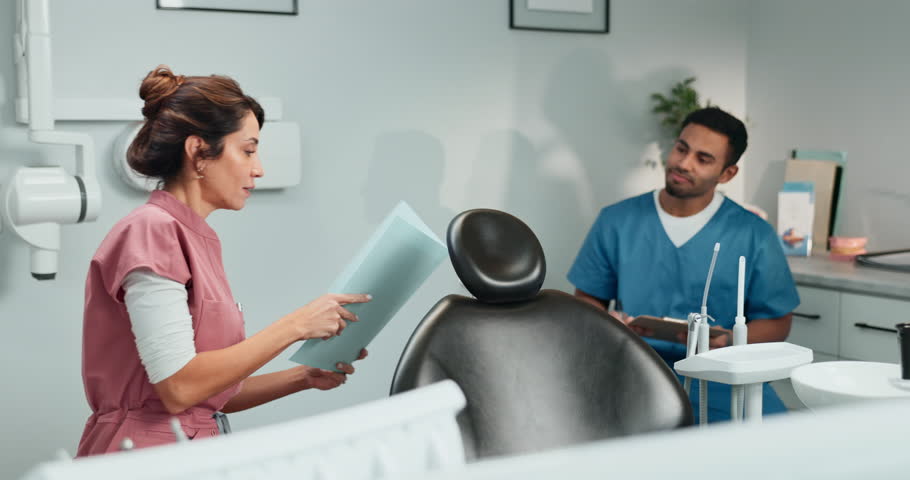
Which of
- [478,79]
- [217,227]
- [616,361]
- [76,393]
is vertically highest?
[478,79]

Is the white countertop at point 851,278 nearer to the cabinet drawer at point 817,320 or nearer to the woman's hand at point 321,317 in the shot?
the cabinet drawer at point 817,320

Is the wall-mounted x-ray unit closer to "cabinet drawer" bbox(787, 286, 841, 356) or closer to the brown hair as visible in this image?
the brown hair

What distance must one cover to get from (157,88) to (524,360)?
744 mm

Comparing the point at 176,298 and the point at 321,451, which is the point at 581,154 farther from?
the point at 321,451

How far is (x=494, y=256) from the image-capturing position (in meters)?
1.46

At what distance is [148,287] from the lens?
136 centimetres

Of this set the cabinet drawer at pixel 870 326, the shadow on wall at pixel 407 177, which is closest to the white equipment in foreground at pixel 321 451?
the shadow on wall at pixel 407 177

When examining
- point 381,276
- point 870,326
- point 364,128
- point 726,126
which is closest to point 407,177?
point 364,128

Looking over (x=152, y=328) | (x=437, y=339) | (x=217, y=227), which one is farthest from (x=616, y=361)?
(x=217, y=227)

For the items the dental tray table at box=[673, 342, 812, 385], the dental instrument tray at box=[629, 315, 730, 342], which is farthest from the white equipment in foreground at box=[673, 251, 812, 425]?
the dental instrument tray at box=[629, 315, 730, 342]

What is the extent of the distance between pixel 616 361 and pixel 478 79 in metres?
1.24

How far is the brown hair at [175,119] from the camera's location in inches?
58.0

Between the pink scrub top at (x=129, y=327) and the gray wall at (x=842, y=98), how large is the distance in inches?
82.1

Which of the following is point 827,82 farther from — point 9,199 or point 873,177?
point 9,199
